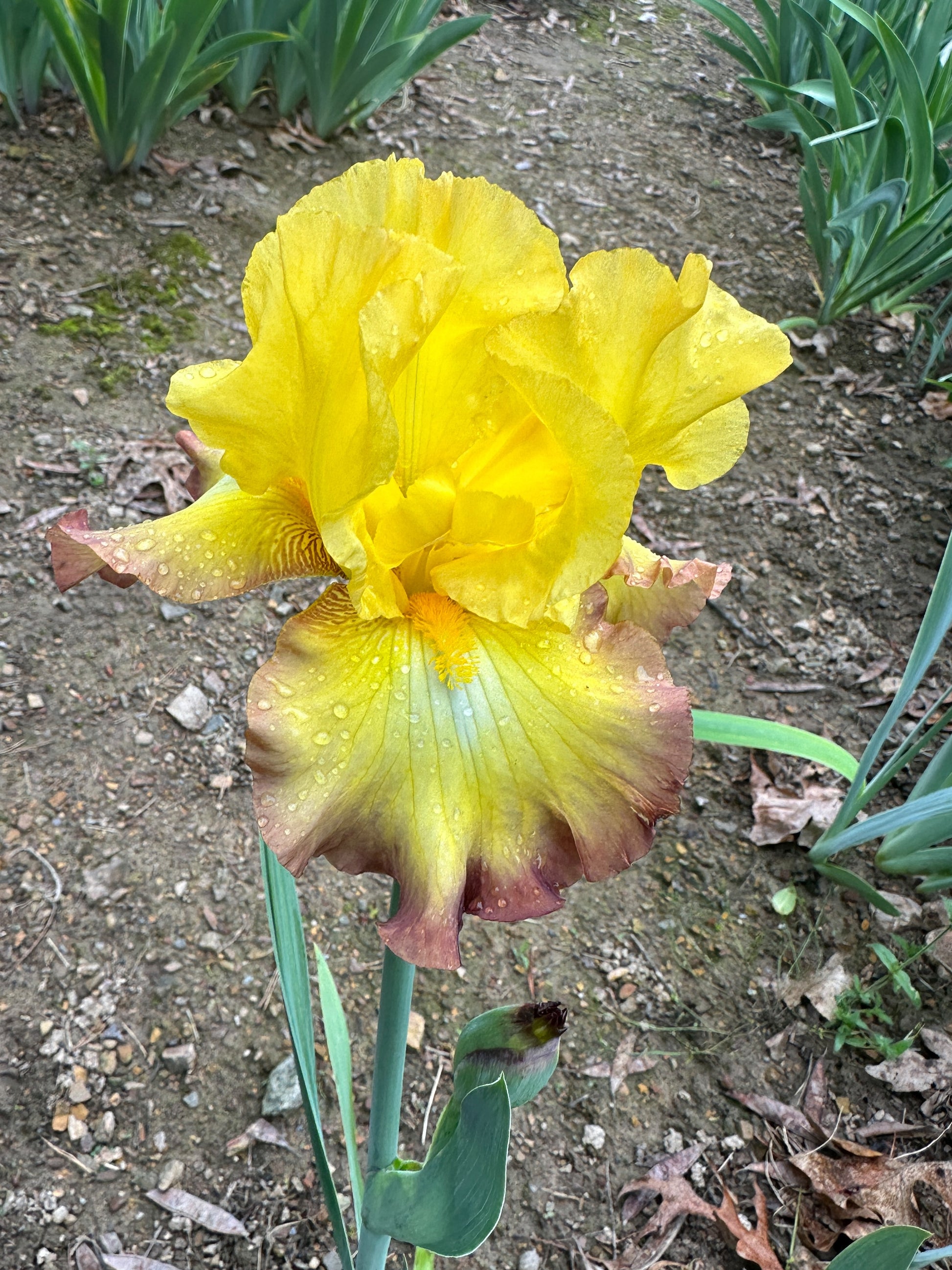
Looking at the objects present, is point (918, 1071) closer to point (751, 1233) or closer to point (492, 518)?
point (751, 1233)

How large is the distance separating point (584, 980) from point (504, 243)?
1437 millimetres

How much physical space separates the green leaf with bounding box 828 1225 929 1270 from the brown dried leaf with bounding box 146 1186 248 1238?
0.86 m

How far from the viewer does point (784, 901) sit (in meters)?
1.95

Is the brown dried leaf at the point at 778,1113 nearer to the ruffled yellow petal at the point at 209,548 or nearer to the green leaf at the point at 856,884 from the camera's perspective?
the green leaf at the point at 856,884

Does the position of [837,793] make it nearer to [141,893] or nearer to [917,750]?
[917,750]

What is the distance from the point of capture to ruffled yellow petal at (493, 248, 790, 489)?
0.73m

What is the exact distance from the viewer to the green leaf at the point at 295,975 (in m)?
0.92

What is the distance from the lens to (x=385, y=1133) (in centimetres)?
99

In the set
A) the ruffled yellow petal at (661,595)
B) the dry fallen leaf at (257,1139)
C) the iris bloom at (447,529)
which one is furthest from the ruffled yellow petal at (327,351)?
the dry fallen leaf at (257,1139)

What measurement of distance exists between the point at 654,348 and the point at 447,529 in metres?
0.22

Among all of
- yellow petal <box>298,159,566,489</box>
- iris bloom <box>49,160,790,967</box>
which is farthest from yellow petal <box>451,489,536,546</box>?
yellow petal <box>298,159,566,489</box>

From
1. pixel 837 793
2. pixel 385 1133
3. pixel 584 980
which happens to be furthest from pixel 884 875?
pixel 385 1133

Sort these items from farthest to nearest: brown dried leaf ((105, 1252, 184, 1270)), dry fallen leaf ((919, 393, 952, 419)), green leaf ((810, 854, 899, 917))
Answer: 1. dry fallen leaf ((919, 393, 952, 419))
2. green leaf ((810, 854, 899, 917))
3. brown dried leaf ((105, 1252, 184, 1270))

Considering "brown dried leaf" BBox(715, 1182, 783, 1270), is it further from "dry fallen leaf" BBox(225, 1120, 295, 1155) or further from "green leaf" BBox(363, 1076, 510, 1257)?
"green leaf" BBox(363, 1076, 510, 1257)
